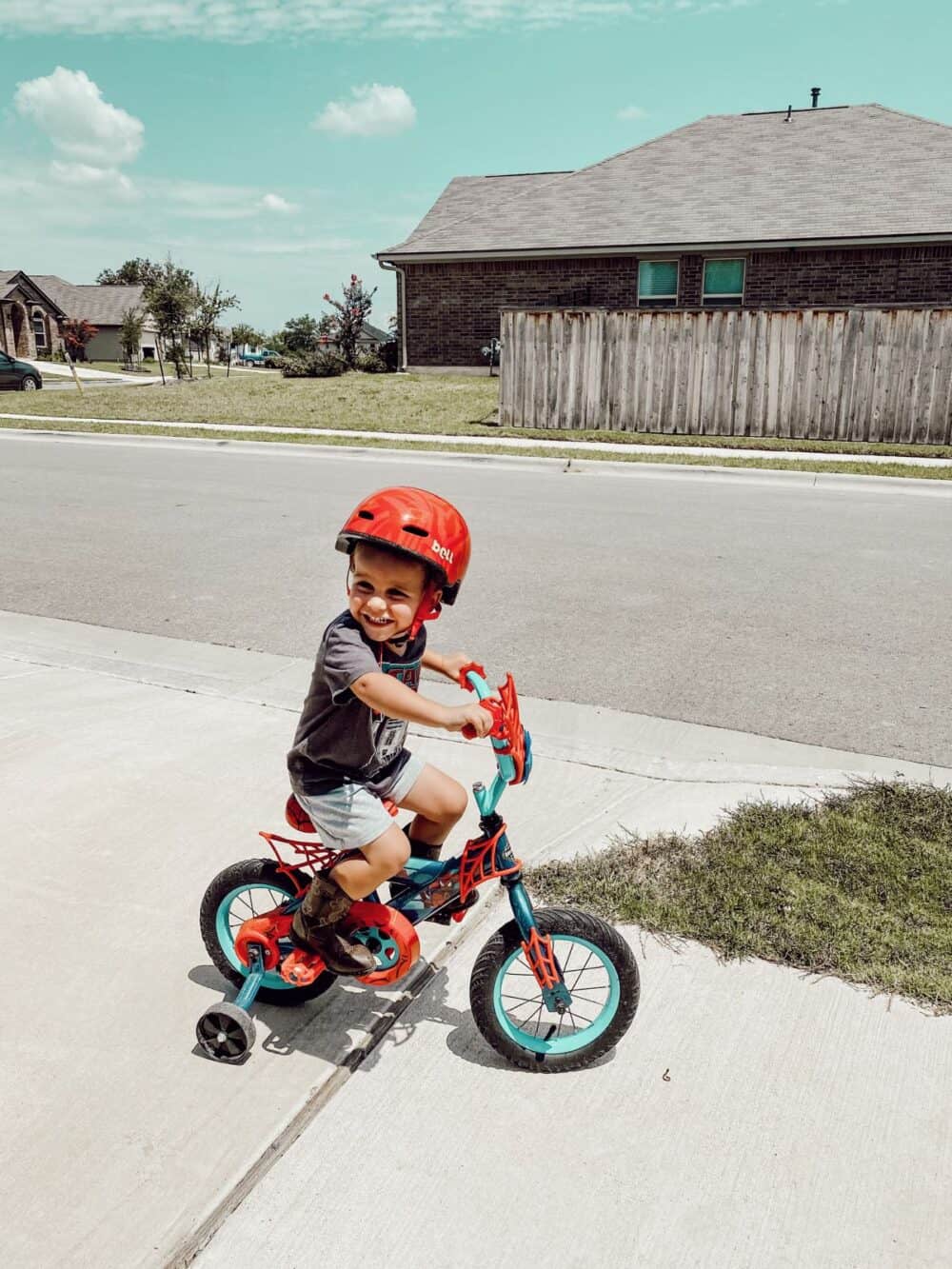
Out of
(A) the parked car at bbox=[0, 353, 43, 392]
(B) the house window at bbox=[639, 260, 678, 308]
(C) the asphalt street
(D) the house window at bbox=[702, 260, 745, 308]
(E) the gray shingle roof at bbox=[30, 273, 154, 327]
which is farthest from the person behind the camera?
(E) the gray shingle roof at bbox=[30, 273, 154, 327]

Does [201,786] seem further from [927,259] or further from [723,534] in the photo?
[927,259]

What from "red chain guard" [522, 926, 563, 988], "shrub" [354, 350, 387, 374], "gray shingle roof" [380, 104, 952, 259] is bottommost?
"red chain guard" [522, 926, 563, 988]

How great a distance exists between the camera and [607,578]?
771cm

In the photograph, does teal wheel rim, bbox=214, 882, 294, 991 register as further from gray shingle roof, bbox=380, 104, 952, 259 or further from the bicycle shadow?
gray shingle roof, bbox=380, 104, 952, 259

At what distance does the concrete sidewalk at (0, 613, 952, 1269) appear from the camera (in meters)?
2.14

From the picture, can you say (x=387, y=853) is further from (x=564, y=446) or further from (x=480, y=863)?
(x=564, y=446)

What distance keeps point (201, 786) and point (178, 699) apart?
1118mm

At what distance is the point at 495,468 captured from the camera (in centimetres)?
1400

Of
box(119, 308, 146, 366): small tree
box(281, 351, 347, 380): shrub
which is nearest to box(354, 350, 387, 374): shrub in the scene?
box(281, 351, 347, 380): shrub

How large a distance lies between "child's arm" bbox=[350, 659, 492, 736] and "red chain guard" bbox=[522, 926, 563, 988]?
0.61 m

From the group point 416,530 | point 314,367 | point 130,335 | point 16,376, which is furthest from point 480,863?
point 130,335

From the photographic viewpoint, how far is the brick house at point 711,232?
75.3ft

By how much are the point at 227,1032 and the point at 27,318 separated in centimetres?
6523

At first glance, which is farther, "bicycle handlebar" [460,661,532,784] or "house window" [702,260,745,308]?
"house window" [702,260,745,308]
